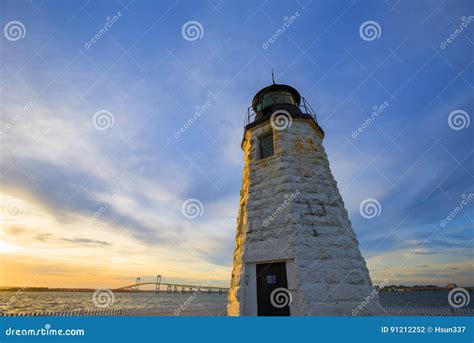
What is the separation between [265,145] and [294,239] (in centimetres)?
397

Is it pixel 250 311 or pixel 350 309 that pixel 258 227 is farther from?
pixel 350 309

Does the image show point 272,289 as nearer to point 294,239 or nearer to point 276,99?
point 294,239

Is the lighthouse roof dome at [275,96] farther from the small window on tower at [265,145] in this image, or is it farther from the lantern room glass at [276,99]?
the small window on tower at [265,145]

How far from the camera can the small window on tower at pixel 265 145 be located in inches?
350

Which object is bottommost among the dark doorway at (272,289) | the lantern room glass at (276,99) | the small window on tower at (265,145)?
the dark doorway at (272,289)

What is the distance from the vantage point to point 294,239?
6.55 metres

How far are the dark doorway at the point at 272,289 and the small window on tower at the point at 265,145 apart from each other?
400 cm

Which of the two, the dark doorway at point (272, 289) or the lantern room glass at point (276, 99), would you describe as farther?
the lantern room glass at point (276, 99)

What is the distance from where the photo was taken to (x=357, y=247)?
285 inches

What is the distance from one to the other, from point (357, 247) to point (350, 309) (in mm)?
1972

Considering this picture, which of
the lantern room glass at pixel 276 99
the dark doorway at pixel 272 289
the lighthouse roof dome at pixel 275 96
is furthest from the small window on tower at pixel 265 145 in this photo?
the dark doorway at pixel 272 289

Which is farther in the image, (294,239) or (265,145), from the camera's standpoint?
(265,145)

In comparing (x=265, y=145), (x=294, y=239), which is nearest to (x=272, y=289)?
(x=294, y=239)

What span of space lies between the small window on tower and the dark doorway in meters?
4.00
